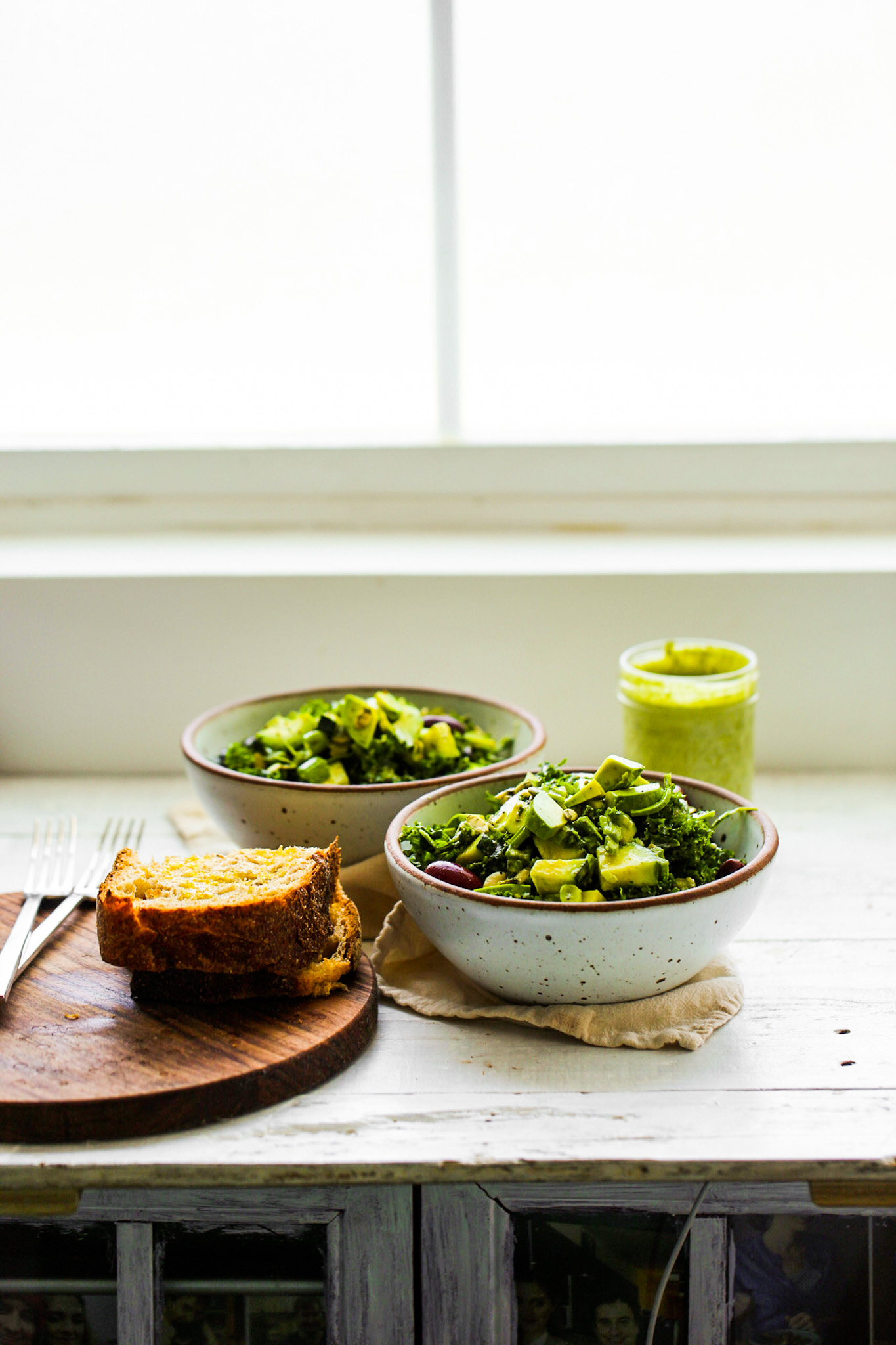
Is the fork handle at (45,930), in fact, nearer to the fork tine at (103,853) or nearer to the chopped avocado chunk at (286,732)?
the fork tine at (103,853)

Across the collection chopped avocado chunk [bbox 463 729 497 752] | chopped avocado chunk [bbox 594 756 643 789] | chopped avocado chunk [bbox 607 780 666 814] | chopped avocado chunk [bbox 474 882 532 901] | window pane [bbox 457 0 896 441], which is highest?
window pane [bbox 457 0 896 441]

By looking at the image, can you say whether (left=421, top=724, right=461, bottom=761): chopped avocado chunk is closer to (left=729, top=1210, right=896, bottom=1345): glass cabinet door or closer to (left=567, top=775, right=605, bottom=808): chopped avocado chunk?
(left=567, top=775, right=605, bottom=808): chopped avocado chunk

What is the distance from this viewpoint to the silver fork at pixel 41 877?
99cm

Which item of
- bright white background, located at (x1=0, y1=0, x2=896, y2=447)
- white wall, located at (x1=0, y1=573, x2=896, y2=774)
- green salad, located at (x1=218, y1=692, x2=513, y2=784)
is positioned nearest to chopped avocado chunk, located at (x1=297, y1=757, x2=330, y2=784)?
green salad, located at (x1=218, y1=692, x2=513, y2=784)

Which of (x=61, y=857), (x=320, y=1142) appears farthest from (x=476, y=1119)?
(x=61, y=857)

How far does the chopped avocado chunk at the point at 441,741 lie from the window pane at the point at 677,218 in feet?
2.27

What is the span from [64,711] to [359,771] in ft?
1.96

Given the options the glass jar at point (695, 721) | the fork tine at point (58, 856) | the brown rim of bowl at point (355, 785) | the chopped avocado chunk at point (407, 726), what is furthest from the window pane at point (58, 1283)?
the glass jar at point (695, 721)

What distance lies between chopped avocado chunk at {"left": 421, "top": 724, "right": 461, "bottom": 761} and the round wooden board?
255 mm

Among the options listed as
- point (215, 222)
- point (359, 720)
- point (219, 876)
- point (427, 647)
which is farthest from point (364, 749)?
point (215, 222)

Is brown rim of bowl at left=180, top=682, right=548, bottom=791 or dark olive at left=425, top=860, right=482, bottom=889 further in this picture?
brown rim of bowl at left=180, top=682, right=548, bottom=791

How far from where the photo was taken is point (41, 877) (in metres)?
1.18

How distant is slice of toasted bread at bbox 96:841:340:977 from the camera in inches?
36.3

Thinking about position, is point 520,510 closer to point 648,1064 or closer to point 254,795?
point 254,795
